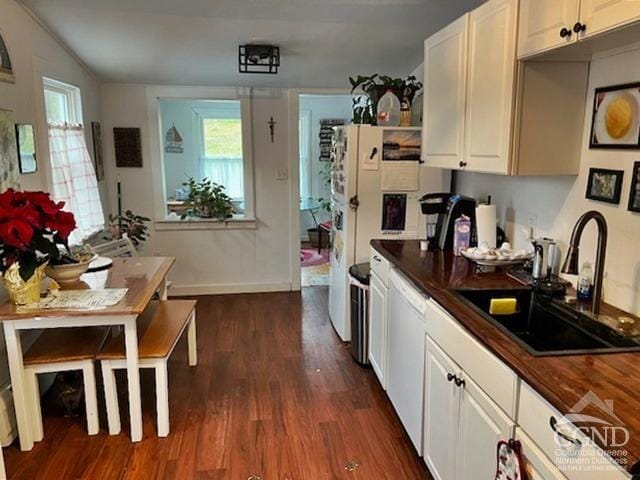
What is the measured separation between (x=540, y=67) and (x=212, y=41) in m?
2.49

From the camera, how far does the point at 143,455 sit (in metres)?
2.38

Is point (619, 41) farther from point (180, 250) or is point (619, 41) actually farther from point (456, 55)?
point (180, 250)

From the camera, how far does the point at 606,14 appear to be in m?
1.43

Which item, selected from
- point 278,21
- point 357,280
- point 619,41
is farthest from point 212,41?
point 619,41

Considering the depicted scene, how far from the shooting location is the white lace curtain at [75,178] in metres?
3.34

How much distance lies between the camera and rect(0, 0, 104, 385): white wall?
2.69 m

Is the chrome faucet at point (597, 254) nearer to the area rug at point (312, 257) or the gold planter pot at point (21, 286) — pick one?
the gold planter pot at point (21, 286)

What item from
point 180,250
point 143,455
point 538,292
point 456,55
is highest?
point 456,55

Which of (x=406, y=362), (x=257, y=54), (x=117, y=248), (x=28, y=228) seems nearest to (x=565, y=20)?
(x=406, y=362)

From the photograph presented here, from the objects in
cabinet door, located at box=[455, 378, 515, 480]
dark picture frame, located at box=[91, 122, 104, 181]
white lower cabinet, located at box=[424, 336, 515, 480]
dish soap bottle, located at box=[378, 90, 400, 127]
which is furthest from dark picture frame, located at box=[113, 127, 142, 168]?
cabinet door, located at box=[455, 378, 515, 480]

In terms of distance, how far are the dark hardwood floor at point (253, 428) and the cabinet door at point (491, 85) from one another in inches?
58.9

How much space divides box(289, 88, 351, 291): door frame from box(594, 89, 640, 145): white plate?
10.1 feet

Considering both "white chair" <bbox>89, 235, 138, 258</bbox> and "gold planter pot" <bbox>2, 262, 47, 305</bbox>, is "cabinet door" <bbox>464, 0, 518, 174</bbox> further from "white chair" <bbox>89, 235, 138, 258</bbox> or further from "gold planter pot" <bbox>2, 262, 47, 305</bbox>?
"white chair" <bbox>89, 235, 138, 258</bbox>

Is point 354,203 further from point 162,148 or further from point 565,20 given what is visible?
point 162,148
